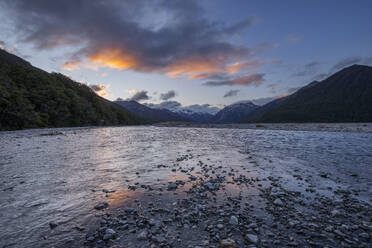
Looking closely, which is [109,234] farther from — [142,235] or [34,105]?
[34,105]

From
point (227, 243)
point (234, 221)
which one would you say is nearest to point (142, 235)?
point (227, 243)

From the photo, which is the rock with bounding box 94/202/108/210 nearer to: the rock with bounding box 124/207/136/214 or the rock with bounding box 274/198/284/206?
the rock with bounding box 124/207/136/214

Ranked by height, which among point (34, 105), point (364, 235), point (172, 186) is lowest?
point (172, 186)

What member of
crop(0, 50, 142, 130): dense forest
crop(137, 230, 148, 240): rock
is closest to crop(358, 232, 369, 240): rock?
crop(137, 230, 148, 240): rock

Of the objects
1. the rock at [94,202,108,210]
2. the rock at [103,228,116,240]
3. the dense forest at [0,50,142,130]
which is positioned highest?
the dense forest at [0,50,142,130]

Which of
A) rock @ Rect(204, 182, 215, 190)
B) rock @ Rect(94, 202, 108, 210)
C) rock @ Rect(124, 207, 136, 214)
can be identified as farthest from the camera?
rock @ Rect(204, 182, 215, 190)

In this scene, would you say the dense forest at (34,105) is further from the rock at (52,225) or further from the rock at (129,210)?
the rock at (129,210)

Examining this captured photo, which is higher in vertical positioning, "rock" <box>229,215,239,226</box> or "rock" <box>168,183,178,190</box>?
"rock" <box>229,215,239,226</box>

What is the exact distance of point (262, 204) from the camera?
245 inches

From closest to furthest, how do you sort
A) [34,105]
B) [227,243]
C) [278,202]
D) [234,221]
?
[227,243], [234,221], [278,202], [34,105]

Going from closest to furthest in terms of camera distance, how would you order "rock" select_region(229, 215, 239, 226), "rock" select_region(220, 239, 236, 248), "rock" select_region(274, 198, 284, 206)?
"rock" select_region(220, 239, 236, 248), "rock" select_region(229, 215, 239, 226), "rock" select_region(274, 198, 284, 206)

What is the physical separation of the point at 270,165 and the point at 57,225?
40.4ft

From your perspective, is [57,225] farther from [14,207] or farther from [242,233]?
[242,233]

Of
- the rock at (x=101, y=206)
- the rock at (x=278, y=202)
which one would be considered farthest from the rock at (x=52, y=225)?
the rock at (x=278, y=202)
